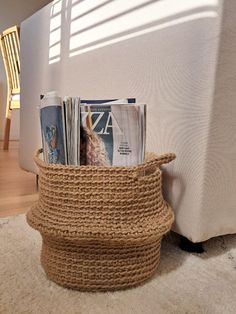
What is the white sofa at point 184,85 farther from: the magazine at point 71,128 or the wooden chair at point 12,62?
the wooden chair at point 12,62

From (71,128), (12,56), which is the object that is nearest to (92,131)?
(71,128)

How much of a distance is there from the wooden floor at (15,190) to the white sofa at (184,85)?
46 cm

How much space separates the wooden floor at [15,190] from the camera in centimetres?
95

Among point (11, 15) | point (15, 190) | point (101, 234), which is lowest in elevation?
point (15, 190)

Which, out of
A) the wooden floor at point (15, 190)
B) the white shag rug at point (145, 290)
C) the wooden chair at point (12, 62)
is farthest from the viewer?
the wooden chair at point (12, 62)

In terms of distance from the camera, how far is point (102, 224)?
0.48 meters

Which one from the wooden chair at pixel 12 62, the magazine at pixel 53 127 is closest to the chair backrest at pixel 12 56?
the wooden chair at pixel 12 62

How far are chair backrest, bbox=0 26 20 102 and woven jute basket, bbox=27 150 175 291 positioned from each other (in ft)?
5.72

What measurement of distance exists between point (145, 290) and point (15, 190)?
80 cm

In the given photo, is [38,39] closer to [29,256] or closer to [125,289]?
Answer: [29,256]

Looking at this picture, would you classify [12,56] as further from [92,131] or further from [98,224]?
[98,224]

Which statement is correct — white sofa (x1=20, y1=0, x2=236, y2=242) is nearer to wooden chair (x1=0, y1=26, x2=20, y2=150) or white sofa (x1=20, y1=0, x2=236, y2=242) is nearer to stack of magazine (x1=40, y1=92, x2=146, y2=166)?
stack of magazine (x1=40, y1=92, x2=146, y2=166)

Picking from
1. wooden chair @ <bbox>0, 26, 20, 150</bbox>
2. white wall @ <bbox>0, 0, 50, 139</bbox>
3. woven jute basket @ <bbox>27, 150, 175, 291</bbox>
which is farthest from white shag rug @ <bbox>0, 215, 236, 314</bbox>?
white wall @ <bbox>0, 0, 50, 139</bbox>

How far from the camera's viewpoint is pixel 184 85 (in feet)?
1.89
